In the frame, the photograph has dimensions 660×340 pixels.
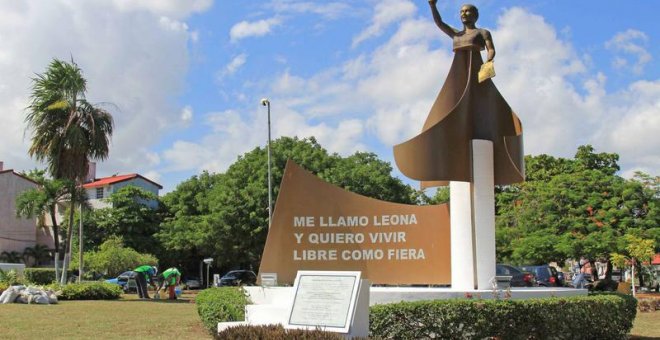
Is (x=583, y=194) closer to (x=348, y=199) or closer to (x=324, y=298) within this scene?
(x=348, y=199)

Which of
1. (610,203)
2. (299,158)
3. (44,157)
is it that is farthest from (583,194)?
(44,157)

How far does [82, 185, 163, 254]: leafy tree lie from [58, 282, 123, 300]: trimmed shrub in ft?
65.8

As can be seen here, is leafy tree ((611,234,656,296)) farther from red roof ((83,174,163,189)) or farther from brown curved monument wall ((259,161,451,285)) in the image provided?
red roof ((83,174,163,189))

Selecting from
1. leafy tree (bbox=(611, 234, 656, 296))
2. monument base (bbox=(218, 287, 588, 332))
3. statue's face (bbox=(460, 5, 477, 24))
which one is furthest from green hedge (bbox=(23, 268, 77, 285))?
leafy tree (bbox=(611, 234, 656, 296))

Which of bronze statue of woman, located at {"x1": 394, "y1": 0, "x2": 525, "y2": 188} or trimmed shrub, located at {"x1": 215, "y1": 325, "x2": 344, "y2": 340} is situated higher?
bronze statue of woman, located at {"x1": 394, "y1": 0, "x2": 525, "y2": 188}

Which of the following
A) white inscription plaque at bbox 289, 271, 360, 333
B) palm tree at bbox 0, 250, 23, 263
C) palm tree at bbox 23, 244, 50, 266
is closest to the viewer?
white inscription plaque at bbox 289, 271, 360, 333

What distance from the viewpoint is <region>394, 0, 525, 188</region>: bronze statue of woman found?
13.5 metres

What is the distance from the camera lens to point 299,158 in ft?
120

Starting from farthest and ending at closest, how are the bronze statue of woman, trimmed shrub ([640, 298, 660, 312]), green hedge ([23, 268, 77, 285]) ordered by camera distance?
1. green hedge ([23, 268, 77, 285])
2. trimmed shrub ([640, 298, 660, 312])
3. the bronze statue of woman

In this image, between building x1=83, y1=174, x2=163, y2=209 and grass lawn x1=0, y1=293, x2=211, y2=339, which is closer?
grass lawn x1=0, y1=293, x2=211, y2=339

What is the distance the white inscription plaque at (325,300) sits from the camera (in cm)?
883

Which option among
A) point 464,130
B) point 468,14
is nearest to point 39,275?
point 464,130

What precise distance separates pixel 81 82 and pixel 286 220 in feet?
46.1

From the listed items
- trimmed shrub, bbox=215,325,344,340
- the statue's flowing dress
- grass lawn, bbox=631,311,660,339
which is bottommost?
grass lawn, bbox=631,311,660,339
